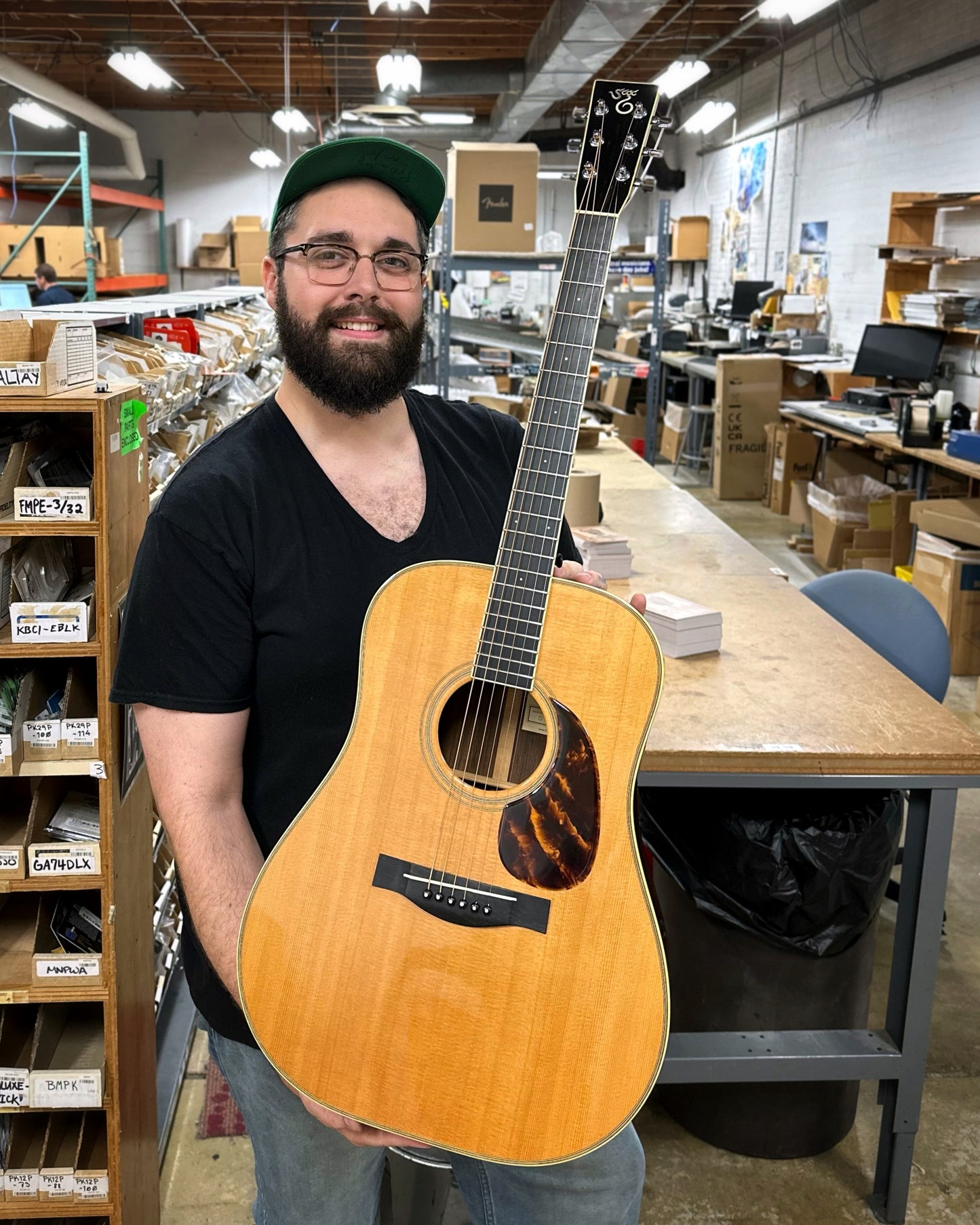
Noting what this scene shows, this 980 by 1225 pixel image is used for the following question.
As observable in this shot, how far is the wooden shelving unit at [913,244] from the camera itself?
660 cm

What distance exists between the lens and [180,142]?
14203 mm

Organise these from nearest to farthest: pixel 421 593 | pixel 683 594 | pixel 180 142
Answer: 1. pixel 421 593
2. pixel 683 594
3. pixel 180 142

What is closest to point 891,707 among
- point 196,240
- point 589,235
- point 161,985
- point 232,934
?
point 589,235

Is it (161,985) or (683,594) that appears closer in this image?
(161,985)

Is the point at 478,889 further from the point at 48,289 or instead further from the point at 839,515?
the point at 48,289

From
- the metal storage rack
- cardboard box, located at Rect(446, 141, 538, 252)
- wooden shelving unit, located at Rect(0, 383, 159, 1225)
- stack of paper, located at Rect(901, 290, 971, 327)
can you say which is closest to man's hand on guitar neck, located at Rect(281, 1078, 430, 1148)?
wooden shelving unit, located at Rect(0, 383, 159, 1225)

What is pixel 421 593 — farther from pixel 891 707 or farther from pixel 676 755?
pixel 891 707

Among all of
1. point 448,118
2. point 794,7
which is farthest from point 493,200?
point 448,118

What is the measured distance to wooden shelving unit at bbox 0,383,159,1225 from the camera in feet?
4.99

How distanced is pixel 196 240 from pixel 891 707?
46.0 feet

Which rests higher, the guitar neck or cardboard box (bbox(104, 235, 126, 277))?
cardboard box (bbox(104, 235, 126, 277))

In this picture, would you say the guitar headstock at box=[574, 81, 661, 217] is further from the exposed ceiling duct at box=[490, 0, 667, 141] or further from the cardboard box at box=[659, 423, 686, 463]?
the cardboard box at box=[659, 423, 686, 463]

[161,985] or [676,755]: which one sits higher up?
[676,755]

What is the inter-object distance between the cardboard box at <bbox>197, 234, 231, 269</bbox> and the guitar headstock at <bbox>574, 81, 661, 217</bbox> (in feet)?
44.2
